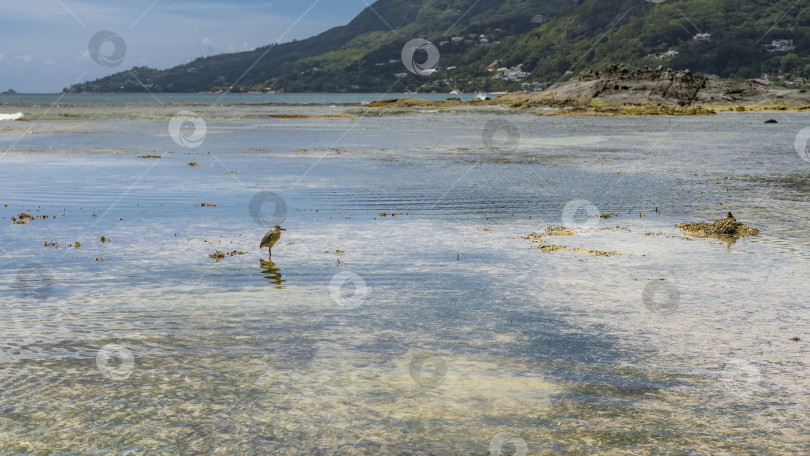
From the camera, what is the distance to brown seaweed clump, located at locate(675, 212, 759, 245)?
1586cm

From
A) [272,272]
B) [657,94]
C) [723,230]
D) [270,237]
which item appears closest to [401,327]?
[272,272]

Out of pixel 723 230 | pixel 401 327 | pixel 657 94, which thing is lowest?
pixel 401 327

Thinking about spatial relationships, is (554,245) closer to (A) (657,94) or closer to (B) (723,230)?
(B) (723,230)

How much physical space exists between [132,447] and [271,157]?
30.7m

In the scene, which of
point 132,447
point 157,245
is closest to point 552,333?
point 132,447

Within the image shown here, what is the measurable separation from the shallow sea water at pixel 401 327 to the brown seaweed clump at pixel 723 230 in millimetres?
636

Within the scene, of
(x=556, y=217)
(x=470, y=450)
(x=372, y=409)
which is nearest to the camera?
(x=470, y=450)

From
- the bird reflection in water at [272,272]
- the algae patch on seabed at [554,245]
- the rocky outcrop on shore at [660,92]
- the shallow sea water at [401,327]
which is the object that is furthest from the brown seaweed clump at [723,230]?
the rocky outcrop on shore at [660,92]

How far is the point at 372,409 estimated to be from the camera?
6828 millimetres

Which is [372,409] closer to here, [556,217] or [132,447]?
[132,447]

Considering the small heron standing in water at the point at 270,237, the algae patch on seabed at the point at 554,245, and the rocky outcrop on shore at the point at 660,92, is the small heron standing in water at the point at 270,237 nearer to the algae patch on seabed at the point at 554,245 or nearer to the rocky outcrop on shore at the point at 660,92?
the algae patch on seabed at the point at 554,245

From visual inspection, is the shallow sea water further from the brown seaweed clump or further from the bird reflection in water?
the brown seaweed clump

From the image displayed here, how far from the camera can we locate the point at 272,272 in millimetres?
12734

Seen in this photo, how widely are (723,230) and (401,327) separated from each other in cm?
967
